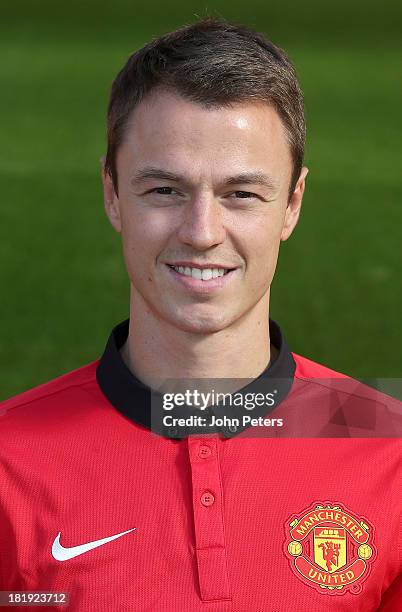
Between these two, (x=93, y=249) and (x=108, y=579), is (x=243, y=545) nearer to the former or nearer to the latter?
(x=108, y=579)

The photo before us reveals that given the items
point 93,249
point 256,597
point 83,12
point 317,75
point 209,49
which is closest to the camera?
point 256,597

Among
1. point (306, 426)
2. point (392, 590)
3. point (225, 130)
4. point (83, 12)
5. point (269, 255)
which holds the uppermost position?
point (225, 130)

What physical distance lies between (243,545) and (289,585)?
4.4 inches

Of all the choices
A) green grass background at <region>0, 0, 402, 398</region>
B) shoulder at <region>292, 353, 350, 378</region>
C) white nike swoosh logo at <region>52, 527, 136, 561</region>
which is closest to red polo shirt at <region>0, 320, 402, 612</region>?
white nike swoosh logo at <region>52, 527, 136, 561</region>

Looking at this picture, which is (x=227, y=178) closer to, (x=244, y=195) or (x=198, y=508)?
(x=244, y=195)

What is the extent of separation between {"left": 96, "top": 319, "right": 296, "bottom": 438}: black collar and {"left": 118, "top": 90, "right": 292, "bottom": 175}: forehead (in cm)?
42

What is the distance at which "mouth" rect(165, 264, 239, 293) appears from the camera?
2375 millimetres

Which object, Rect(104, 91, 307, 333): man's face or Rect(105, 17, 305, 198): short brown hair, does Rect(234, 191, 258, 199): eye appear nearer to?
Rect(104, 91, 307, 333): man's face

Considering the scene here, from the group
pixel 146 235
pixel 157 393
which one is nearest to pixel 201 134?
pixel 146 235

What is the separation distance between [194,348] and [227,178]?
0.36 m

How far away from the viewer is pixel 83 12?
18.8 meters

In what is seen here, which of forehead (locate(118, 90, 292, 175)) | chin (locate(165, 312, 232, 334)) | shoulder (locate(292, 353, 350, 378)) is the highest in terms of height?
forehead (locate(118, 90, 292, 175))

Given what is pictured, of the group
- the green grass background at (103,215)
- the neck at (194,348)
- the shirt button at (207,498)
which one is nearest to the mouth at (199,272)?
the neck at (194,348)

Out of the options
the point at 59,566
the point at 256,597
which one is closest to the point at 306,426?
the point at 256,597
